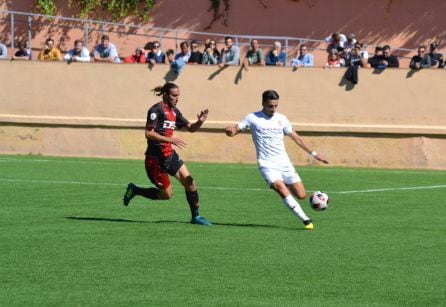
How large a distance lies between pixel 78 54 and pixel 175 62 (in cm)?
303

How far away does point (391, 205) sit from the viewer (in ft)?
65.3

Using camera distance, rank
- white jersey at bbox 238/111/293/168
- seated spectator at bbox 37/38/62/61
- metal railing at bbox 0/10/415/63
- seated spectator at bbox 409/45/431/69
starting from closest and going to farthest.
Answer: white jersey at bbox 238/111/293/168 → seated spectator at bbox 409/45/431/69 → seated spectator at bbox 37/38/62/61 → metal railing at bbox 0/10/415/63

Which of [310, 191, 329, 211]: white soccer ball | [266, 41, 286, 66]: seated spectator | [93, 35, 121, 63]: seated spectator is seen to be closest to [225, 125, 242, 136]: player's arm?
[310, 191, 329, 211]: white soccer ball

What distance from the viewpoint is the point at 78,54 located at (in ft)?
104

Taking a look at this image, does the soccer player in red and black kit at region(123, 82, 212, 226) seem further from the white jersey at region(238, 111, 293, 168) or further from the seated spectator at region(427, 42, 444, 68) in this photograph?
the seated spectator at region(427, 42, 444, 68)

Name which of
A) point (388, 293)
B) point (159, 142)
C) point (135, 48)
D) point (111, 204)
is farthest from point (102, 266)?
point (135, 48)

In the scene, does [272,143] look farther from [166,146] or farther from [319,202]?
[166,146]

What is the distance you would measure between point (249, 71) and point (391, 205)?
35.7ft

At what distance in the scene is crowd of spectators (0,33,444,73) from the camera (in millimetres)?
29406

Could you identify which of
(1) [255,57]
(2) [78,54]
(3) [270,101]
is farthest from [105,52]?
(3) [270,101]

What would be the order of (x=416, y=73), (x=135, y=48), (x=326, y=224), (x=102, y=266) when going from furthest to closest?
1. (x=135, y=48)
2. (x=416, y=73)
3. (x=326, y=224)
4. (x=102, y=266)

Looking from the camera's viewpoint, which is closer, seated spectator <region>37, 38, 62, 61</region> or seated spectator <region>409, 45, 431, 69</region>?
seated spectator <region>409, 45, 431, 69</region>

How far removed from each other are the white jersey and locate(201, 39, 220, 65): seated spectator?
14.1 metres

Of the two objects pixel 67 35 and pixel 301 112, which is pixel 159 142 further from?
pixel 67 35
